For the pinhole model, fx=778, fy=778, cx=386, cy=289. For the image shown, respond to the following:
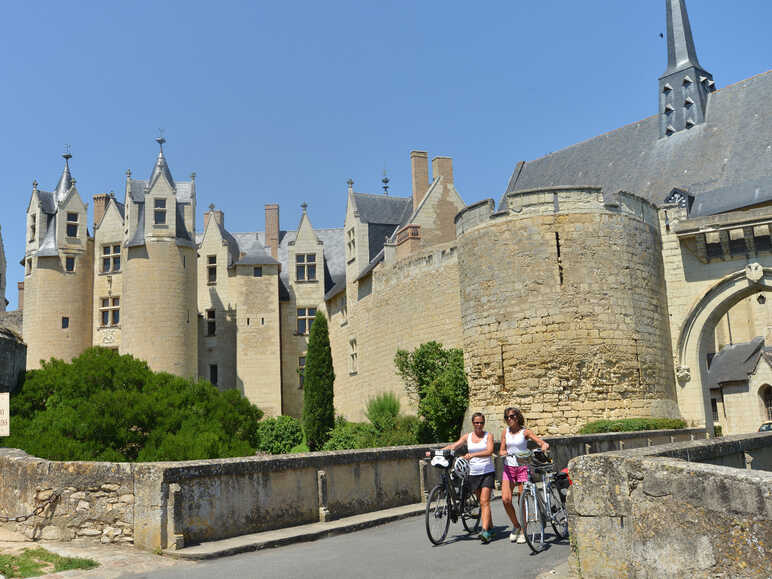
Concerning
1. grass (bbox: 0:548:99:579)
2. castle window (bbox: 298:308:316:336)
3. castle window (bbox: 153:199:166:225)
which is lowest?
grass (bbox: 0:548:99:579)

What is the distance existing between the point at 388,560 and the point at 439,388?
554 inches

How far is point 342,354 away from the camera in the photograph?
31.6 meters

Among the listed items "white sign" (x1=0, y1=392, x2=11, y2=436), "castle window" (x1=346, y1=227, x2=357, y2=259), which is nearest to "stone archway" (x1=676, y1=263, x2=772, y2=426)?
"castle window" (x1=346, y1=227, x2=357, y2=259)

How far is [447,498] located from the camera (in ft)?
22.7

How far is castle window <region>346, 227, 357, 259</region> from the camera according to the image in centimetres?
3117

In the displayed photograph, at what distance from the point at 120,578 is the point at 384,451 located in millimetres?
3873

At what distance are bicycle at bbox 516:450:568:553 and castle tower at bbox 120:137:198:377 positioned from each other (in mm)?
24115

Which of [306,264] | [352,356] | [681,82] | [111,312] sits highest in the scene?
[681,82]

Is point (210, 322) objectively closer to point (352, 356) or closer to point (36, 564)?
point (352, 356)

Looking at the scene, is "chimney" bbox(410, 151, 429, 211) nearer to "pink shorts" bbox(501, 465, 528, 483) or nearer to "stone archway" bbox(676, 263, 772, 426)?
"stone archway" bbox(676, 263, 772, 426)

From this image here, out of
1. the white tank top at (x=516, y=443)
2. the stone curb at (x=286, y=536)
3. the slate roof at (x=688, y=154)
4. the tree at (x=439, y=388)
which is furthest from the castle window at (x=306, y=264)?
the white tank top at (x=516, y=443)

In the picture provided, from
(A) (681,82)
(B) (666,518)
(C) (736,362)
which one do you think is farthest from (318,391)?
(B) (666,518)

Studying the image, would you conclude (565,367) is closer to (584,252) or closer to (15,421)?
(584,252)

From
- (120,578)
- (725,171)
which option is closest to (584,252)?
(725,171)
